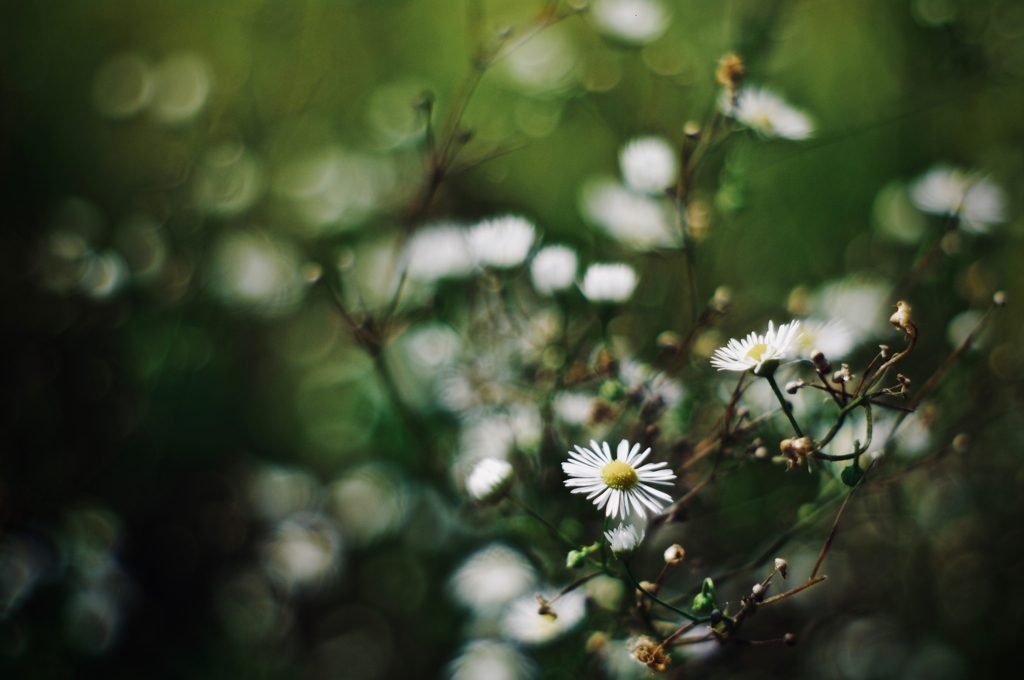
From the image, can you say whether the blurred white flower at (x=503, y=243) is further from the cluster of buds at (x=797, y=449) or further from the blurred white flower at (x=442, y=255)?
the cluster of buds at (x=797, y=449)

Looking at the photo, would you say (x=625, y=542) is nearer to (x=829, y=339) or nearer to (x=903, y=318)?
(x=903, y=318)

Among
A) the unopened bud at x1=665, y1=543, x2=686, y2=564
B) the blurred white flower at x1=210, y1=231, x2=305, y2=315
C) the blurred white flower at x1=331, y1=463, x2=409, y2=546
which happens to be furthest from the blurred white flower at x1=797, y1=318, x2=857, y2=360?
the blurred white flower at x1=210, y1=231, x2=305, y2=315

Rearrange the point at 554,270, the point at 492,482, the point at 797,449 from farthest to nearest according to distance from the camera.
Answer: the point at 554,270 → the point at 492,482 → the point at 797,449

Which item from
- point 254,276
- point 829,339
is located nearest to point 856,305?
point 829,339

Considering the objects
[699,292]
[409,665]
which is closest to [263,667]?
[409,665]

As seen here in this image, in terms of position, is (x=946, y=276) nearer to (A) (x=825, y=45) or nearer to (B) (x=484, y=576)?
(A) (x=825, y=45)

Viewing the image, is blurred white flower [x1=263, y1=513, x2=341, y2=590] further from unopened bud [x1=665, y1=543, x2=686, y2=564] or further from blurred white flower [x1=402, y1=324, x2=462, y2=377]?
unopened bud [x1=665, y1=543, x2=686, y2=564]
